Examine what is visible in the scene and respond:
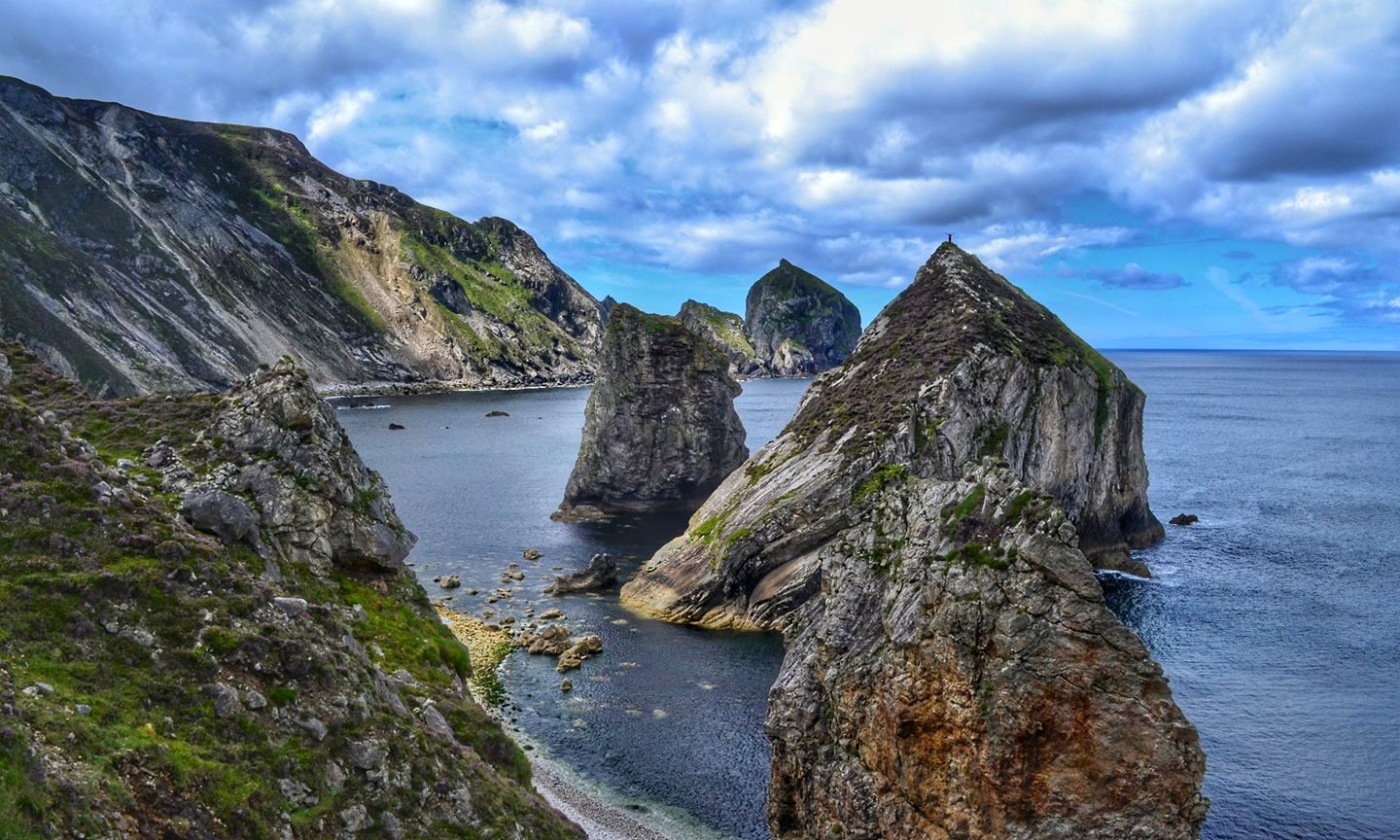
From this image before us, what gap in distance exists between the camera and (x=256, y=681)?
81.3ft

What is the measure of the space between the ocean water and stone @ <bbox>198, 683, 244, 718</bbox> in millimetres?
24212

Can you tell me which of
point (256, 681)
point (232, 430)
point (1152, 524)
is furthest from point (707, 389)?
point (256, 681)

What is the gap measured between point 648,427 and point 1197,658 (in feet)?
214

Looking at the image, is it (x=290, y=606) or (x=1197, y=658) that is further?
(x=1197, y=658)

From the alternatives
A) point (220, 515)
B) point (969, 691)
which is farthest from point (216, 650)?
point (969, 691)

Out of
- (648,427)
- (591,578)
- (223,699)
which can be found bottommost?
(591,578)

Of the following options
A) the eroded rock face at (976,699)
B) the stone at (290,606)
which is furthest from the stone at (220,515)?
the eroded rock face at (976,699)

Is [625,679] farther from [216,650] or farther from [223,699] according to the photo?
[223,699]

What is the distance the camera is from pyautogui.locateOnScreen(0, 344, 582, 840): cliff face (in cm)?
2045

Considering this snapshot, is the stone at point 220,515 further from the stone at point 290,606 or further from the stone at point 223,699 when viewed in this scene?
the stone at point 223,699

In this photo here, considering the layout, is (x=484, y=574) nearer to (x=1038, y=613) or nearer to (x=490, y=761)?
(x=490, y=761)

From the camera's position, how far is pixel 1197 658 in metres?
60.9

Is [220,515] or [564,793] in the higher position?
[220,515]

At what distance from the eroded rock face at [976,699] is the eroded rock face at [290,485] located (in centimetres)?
1766
